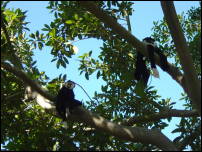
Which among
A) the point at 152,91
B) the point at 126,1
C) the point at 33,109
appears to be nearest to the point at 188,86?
the point at 152,91

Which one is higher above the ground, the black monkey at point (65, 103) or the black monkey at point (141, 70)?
the black monkey at point (141, 70)

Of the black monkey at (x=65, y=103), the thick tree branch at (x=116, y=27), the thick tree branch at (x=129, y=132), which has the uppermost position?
the thick tree branch at (x=116, y=27)

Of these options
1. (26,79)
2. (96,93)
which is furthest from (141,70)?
(26,79)

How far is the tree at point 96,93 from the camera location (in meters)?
6.41

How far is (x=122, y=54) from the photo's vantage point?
9320 millimetres

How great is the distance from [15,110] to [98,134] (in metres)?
2.19

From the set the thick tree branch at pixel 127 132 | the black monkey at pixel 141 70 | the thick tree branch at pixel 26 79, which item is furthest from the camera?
the black monkey at pixel 141 70

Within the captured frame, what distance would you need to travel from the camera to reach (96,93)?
979 centimetres

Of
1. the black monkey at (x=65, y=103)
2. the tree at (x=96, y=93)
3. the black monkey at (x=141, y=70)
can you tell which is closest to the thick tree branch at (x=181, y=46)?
the tree at (x=96, y=93)

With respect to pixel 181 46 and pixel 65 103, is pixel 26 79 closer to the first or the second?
pixel 65 103

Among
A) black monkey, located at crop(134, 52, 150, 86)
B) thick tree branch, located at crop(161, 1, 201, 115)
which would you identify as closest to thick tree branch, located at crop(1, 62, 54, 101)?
thick tree branch, located at crop(161, 1, 201, 115)

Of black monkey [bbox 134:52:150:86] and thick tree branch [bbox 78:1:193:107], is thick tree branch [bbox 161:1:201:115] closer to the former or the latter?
thick tree branch [bbox 78:1:193:107]

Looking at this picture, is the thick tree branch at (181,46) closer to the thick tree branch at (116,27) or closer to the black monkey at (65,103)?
the thick tree branch at (116,27)

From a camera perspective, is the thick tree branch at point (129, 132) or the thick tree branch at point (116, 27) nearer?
the thick tree branch at point (129, 132)
